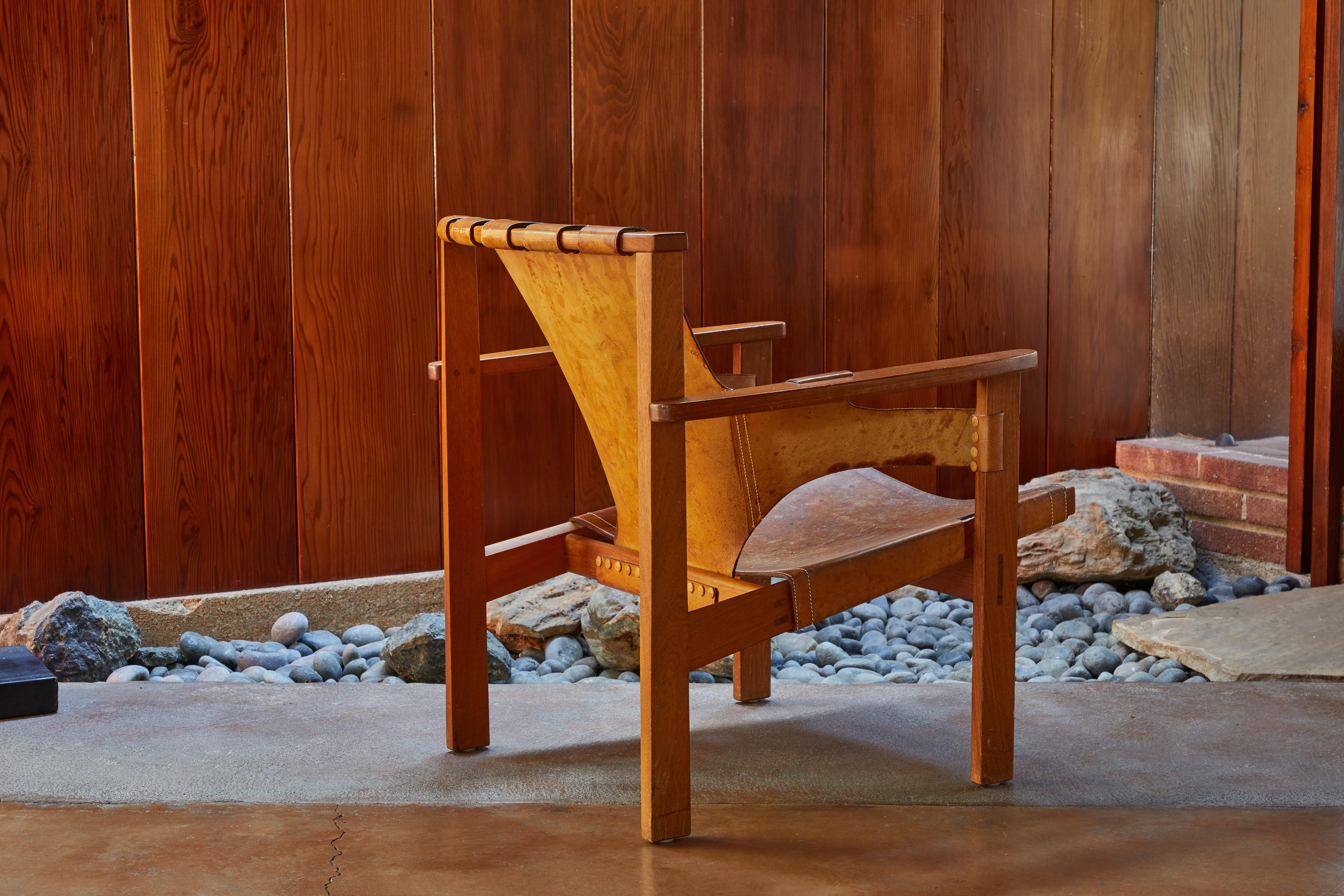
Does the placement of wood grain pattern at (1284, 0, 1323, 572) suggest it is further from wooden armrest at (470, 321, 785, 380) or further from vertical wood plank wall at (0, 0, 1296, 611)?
wooden armrest at (470, 321, 785, 380)

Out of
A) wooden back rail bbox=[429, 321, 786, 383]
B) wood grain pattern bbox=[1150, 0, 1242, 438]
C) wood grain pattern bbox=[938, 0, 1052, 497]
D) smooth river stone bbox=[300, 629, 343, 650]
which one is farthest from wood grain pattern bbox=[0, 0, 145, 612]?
wood grain pattern bbox=[1150, 0, 1242, 438]

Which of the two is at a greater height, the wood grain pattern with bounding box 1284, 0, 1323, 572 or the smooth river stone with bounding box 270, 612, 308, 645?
the wood grain pattern with bounding box 1284, 0, 1323, 572

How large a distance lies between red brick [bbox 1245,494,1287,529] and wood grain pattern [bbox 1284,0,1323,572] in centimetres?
11

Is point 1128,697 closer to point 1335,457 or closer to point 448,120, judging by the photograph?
point 1335,457

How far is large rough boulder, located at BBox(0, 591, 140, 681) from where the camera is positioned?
8.54 feet

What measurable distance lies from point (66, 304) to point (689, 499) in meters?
1.67

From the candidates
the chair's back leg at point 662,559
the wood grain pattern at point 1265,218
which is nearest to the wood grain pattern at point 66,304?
the chair's back leg at point 662,559

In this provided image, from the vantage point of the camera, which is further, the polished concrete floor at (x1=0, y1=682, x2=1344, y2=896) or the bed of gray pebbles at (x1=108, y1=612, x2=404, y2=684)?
the bed of gray pebbles at (x1=108, y1=612, x2=404, y2=684)

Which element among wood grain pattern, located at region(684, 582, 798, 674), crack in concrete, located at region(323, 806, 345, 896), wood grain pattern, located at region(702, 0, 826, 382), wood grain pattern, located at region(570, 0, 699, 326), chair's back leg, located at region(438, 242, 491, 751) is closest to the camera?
crack in concrete, located at region(323, 806, 345, 896)

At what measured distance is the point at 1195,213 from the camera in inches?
153

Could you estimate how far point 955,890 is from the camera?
5.30ft

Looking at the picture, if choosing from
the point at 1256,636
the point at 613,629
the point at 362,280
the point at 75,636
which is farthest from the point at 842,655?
the point at 75,636

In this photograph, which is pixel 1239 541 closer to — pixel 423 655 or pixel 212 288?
pixel 423 655

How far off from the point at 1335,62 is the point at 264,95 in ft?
8.15
